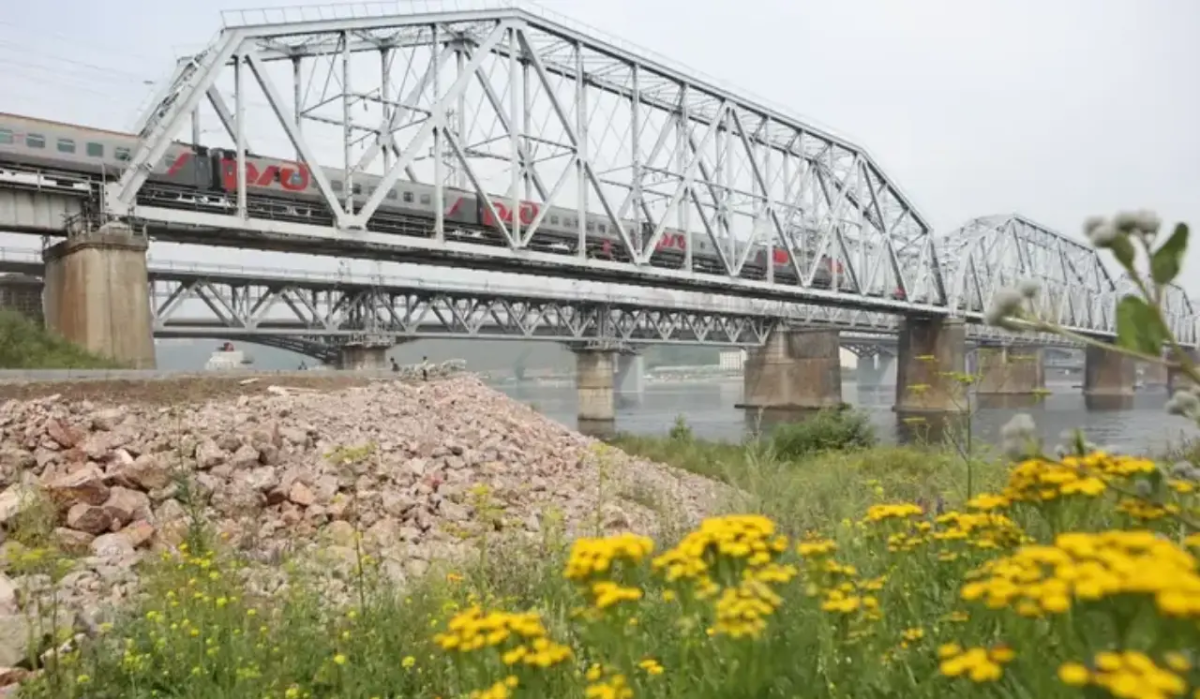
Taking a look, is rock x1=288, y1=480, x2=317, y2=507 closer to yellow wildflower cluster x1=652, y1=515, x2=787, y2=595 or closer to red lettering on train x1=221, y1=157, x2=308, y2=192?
yellow wildflower cluster x1=652, y1=515, x2=787, y2=595

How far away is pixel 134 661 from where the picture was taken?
121 inches

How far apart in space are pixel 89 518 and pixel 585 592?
584cm

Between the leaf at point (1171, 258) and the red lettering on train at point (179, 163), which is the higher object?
the red lettering on train at point (179, 163)

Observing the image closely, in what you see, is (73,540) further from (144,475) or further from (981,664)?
(981,664)

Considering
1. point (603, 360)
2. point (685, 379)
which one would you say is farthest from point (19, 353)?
point (685, 379)

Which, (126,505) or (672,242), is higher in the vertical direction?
(672,242)

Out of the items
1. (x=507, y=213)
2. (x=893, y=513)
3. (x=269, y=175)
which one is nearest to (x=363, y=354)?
(x=507, y=213)

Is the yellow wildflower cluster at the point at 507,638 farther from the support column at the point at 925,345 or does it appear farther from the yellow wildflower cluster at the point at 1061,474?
the support column at the point at 925,345

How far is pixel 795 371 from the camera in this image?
60.2m

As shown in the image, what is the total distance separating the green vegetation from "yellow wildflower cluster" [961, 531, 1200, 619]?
720 inches

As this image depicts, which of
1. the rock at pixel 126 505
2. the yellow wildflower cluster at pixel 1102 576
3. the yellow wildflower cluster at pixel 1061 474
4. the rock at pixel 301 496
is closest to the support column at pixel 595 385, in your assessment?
the rock at pixel 301 496

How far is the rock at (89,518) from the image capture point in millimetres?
5656

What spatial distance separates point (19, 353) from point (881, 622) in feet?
63.5

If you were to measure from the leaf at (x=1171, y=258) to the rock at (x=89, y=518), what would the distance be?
7021mm
